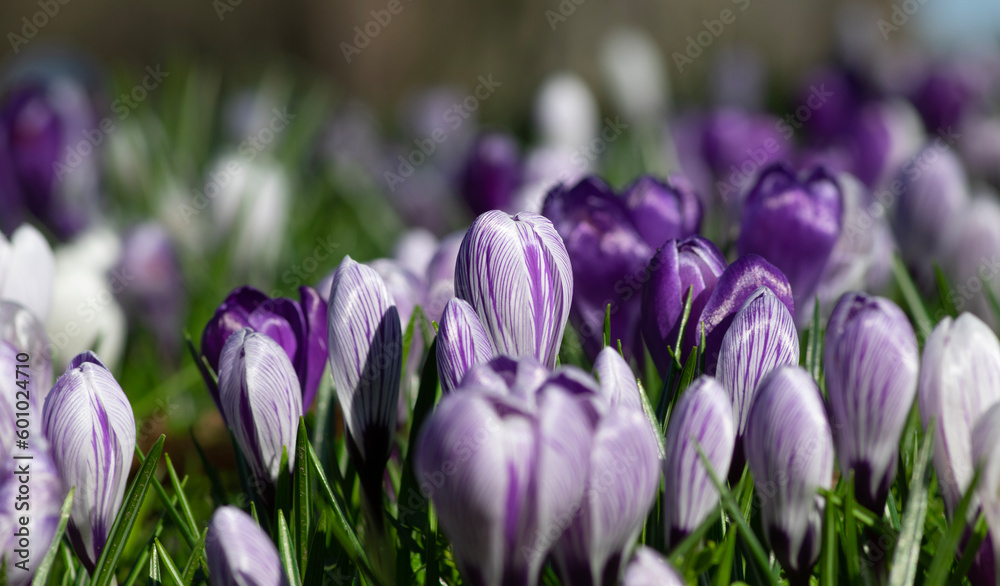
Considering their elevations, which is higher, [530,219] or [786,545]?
[530,219]

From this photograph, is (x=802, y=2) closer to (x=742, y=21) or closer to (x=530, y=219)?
(x=742, y=21)

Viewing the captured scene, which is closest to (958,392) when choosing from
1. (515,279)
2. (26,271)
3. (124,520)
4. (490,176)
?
(515,279)

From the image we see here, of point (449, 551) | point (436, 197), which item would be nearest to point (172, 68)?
point (436, 197)

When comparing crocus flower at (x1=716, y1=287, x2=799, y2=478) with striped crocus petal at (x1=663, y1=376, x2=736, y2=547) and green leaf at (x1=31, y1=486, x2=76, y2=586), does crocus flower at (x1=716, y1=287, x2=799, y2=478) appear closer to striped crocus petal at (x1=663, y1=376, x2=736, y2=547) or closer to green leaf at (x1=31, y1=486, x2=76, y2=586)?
striped crocus petal at (x1=663, y1=376, x2=736, y2=547)

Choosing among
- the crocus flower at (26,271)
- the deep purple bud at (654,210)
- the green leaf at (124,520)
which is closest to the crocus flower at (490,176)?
the deep purple bud at (654,210)

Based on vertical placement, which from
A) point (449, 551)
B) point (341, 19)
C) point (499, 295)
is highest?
point (341, 19)

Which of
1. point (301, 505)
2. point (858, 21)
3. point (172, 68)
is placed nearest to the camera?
point (301, 505)

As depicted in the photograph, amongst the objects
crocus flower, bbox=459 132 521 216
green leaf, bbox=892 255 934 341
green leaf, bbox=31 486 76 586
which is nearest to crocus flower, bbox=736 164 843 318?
green leaf, bbox=892 255 934 341
